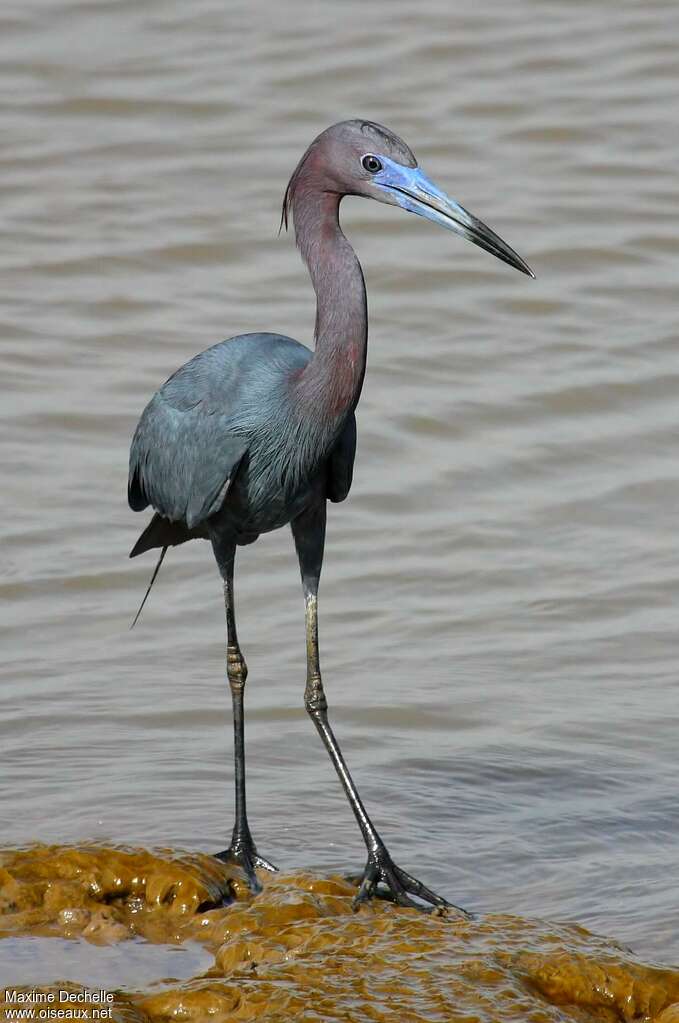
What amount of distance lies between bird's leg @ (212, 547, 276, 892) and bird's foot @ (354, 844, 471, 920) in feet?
1.01

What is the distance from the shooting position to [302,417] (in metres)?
5.20

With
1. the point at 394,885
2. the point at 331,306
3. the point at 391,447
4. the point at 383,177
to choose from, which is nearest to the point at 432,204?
the point at 383,177

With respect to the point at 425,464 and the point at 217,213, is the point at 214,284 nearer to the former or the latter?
the point at 217,213

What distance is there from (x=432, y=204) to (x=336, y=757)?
1.66 meters

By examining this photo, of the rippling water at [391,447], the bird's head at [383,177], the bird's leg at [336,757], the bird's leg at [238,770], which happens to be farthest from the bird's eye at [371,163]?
the rippling water at [391,447]

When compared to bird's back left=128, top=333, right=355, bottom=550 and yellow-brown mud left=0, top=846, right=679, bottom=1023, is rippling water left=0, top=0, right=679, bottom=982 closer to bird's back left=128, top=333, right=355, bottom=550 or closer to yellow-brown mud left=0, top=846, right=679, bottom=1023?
yellow-brown mud left=0, top=846, right=679, bottom=1023

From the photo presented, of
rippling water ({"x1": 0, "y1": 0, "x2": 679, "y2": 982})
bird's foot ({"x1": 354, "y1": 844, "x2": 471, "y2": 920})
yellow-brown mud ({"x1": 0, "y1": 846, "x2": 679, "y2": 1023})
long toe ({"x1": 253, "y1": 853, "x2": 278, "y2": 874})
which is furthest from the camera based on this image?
rippling water ({"x1": 0, "y1": 0, "x2": 679, "y2": 982})

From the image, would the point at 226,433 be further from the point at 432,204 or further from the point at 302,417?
the point at 432,204

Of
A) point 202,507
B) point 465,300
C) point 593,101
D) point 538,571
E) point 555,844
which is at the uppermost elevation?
point 593,101

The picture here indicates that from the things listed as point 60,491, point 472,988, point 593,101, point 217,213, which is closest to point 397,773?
point 472,988

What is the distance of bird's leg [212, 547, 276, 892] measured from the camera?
5.25m

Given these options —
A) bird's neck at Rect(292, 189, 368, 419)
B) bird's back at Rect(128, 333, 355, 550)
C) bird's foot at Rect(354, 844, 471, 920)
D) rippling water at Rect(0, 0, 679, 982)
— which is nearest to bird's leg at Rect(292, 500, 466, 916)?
bird's foot at Rect(354, 844, 471, 920)

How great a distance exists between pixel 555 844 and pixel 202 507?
154 centimetres

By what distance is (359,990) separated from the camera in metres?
4.04
